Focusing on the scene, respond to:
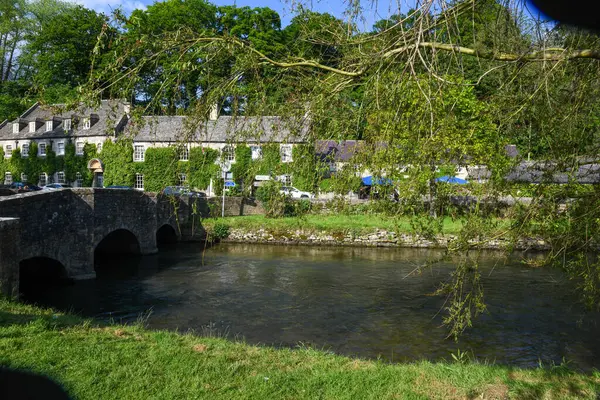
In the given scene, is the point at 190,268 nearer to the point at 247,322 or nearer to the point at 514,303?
the point at 247,322

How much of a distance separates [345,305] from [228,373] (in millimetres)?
7742

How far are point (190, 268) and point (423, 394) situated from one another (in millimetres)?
14637

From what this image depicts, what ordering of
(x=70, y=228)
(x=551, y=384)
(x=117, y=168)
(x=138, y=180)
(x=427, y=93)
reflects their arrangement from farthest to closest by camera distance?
(x=138, y=180) < (x=117, y=168) < (x=70, y=228) < (x=551, y=384) < (x=427, y=93)

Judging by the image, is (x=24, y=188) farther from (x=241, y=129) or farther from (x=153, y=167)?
(x=241, y=129)

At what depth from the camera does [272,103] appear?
5219 millimetres

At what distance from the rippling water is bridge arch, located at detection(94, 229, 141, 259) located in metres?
1.95

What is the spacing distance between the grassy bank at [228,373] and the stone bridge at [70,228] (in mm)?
3178

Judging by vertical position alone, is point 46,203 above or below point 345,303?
above

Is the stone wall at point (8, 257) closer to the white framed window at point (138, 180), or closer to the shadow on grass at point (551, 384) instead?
the shadow on grass at point (551, 384)

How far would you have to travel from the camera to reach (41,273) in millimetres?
16688

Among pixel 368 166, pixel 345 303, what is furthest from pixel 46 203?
pixel 368 166

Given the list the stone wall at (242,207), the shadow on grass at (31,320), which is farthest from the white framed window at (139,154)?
the shadow on grass at (31,320)

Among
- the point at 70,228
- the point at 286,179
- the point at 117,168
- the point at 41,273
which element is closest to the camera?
the point at 286,179

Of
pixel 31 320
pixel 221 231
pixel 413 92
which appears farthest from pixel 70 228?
pixel 413 92
